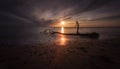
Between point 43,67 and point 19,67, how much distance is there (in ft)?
8.35

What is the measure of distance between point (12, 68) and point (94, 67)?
27.9ft

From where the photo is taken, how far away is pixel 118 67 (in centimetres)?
1105

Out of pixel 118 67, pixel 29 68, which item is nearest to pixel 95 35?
pixel 118 67

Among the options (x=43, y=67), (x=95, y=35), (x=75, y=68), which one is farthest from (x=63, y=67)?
(x=95, y=35)

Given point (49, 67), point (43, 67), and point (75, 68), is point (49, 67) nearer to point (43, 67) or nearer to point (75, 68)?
point (43, 67)

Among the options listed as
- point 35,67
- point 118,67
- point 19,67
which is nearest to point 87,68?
point 118,67

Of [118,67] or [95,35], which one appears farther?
[95,35]

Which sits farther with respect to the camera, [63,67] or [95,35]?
[95,35]

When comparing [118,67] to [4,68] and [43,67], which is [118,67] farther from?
[4,68]

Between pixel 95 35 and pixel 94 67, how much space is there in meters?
39.5

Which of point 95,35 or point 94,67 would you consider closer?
point 94,67

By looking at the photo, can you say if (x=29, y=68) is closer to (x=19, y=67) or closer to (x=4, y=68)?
(x=19, y=67)

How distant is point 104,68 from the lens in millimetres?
10859

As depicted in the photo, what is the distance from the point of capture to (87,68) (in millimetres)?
10906
